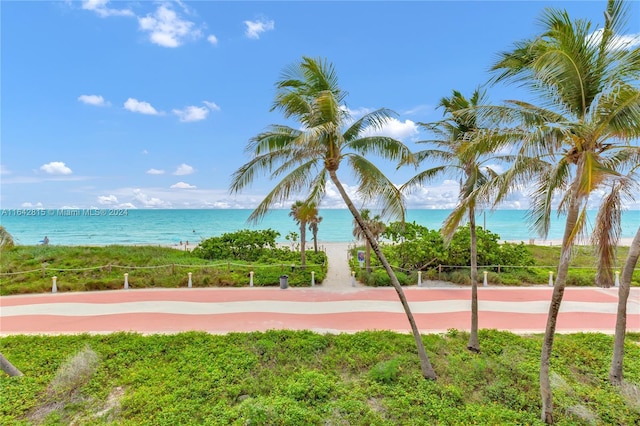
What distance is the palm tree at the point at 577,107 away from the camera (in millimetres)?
3865

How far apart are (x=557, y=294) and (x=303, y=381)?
4989 mm

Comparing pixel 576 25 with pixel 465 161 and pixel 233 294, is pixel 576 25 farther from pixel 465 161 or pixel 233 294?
pixel 233 294

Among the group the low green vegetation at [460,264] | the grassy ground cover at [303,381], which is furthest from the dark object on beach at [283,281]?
the grassy ground cover at [303,381]

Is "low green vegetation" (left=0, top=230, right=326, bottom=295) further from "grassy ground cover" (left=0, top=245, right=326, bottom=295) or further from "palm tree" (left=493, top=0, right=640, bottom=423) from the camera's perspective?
"palm tree" (left=493, top=0, right=640, bottom=423)

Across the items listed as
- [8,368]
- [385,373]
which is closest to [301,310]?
[385,373]

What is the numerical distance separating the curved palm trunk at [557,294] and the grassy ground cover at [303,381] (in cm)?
32

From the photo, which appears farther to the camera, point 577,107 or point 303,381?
point 303,381

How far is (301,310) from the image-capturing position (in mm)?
10562

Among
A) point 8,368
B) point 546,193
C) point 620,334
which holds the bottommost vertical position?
point 8,368

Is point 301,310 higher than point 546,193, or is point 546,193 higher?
point 546,193

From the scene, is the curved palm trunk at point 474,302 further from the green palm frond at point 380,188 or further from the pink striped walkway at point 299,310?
the green palm frond at point 380,188

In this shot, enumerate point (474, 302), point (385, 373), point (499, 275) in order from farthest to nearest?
point (499, 275) → point (474, 302) → point (385, 373)

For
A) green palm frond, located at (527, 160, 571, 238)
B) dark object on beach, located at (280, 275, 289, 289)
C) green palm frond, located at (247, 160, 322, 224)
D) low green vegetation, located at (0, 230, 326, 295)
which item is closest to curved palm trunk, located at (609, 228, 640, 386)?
green palm frond, located at (527, 160, 571, 238)

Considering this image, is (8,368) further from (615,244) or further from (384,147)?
(615,244)
